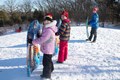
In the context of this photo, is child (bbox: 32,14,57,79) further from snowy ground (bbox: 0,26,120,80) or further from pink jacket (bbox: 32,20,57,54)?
snowy ground (bbox: 0,26,120,80)

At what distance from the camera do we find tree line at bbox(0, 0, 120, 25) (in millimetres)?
55094

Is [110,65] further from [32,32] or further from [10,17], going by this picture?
[10,17]

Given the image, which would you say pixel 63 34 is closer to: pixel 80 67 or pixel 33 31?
pixel 80 67

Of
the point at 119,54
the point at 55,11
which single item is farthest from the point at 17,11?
the point at 119,54

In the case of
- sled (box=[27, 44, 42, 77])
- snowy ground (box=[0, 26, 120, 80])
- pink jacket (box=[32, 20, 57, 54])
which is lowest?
snowy ground (box=[0, 26, 120, 80])

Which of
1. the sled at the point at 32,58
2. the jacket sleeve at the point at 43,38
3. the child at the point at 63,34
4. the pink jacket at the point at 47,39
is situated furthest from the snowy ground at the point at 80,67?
the jacket sleeve at the point at 43,38

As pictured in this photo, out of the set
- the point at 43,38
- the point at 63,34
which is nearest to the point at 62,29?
the point at 63,34

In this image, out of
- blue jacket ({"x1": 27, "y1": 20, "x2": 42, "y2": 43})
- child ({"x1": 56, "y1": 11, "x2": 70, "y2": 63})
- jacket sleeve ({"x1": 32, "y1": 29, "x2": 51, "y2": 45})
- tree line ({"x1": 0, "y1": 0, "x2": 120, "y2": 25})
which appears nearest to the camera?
jacket sleeve ({"x1": 32, "y1": 29, "x2": 51, "y2": 45})

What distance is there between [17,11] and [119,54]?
68.7 metres

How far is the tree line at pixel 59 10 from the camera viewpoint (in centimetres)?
5509

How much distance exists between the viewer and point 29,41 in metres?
7.93

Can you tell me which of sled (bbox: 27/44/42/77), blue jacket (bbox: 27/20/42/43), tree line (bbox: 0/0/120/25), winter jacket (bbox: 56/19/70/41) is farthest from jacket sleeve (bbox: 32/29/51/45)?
tree line (bbox: 0/0/120/25)

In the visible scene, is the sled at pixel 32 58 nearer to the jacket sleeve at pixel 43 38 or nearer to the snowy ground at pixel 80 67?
the snowy ground at pixel 80 67

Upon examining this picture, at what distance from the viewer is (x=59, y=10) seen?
67.2m
